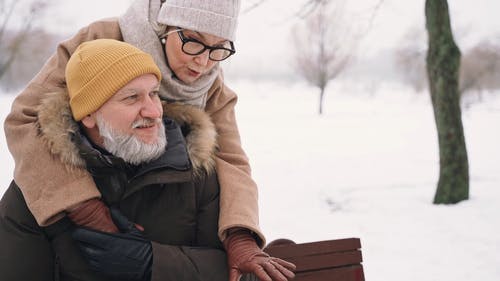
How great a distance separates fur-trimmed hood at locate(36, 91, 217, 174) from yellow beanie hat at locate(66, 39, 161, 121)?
47mm

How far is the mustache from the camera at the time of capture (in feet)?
5.20

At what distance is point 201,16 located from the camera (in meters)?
1.80

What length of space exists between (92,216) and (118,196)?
12cm

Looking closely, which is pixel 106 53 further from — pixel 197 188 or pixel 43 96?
pixel 197 188

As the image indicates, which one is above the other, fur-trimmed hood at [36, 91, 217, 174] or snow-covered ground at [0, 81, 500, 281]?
fur-trimmed hood at [36, 91, 217, 174]

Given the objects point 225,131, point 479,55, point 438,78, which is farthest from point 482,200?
point 479,55

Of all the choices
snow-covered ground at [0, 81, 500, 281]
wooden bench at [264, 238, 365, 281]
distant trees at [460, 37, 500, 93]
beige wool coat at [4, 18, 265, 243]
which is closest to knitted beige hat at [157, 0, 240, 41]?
beige wool coat at [4, 18, 265, 243]

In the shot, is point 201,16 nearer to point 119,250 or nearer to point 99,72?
point 99,72

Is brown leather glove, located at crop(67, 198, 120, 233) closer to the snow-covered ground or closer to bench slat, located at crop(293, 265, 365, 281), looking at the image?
bench slat, located at crop(293, 265, 365, 281)

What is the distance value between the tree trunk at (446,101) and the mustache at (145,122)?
15.9 ft

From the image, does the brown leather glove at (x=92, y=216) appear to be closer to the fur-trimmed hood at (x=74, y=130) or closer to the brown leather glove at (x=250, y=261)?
the fur-trimmed hood at (x=74, y=130)

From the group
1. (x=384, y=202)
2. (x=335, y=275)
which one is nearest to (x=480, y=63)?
(x=384, y=202)

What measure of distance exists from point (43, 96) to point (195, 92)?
59cm

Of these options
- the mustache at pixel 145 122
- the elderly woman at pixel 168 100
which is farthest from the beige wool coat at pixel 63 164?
the mustache at pixel 145 122
